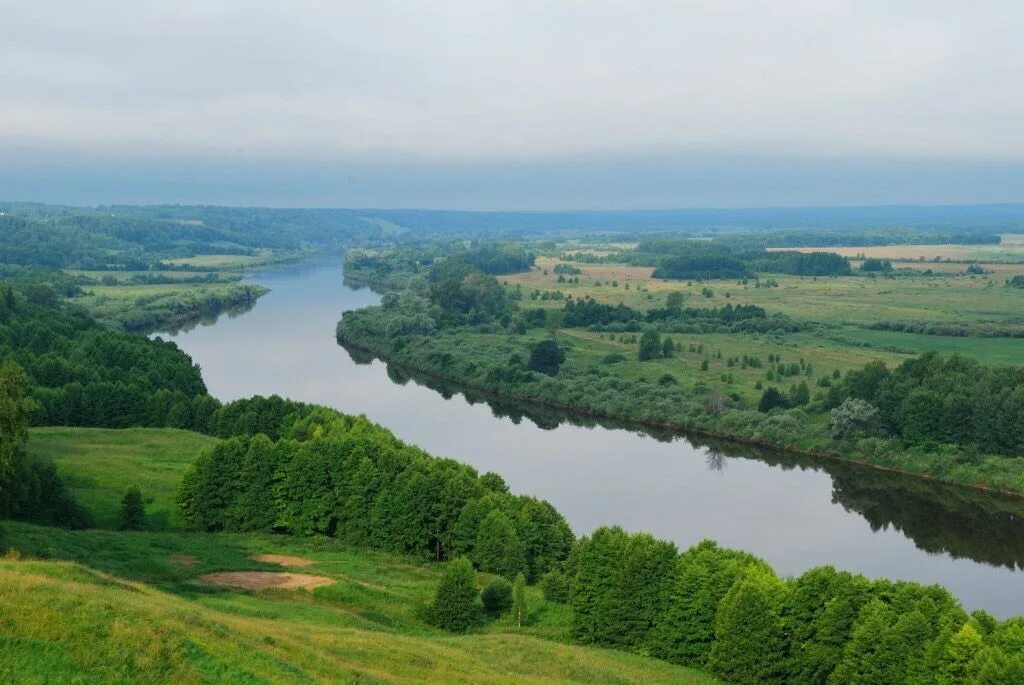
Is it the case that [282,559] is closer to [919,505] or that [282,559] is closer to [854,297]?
[919,505]

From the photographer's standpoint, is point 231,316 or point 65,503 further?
point 231,316

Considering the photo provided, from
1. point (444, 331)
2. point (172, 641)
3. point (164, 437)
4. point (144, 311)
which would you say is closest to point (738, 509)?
point (164, 437)

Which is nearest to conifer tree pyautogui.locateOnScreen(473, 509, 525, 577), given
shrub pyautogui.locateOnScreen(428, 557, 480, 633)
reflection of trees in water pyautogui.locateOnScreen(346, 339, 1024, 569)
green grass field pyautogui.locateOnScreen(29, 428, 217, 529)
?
shrub pyautogui.locateOnScreen(428, 557, 480, 633)

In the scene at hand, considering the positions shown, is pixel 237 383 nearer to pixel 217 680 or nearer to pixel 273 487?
→ pixel 273 487

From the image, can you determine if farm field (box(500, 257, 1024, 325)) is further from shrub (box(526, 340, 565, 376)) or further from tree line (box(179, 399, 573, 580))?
tree line (box(179, 399, 573, 580))

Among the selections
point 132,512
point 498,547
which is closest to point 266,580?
point 498,547

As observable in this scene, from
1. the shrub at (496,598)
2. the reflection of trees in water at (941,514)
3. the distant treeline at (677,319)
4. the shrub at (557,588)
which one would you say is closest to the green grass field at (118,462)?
the shrub at (496,598)
